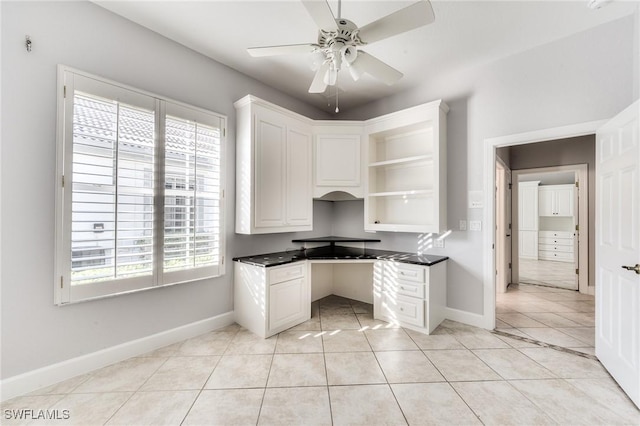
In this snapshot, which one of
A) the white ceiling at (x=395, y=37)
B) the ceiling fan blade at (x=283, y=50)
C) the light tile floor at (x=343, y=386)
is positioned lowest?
the light tile floor at (x=343, y=386)

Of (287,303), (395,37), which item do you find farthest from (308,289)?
(395,37)

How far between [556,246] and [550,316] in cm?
559

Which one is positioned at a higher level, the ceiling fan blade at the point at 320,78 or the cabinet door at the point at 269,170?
the ceiling fan blade at the point at 320,78

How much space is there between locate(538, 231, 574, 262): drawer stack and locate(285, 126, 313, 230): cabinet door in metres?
7.87

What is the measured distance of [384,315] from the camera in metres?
3.30

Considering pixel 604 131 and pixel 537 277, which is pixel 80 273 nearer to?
pixel 604 131

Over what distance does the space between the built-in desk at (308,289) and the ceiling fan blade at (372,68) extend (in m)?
1.97

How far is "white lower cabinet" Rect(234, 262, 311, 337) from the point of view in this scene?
2.84 metres

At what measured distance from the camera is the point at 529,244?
7.83 meters

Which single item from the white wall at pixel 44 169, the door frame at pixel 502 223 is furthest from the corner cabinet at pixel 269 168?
the door frame at pixel 502 223

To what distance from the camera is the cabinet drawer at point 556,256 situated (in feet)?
23.8

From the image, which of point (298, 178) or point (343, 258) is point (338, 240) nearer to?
point (343, 258)

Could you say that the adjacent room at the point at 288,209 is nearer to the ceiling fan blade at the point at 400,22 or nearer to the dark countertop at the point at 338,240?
the ceiling fan blade at the point at 400,22

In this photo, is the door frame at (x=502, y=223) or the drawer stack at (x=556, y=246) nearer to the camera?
the door frame at (x=502, y=223)
